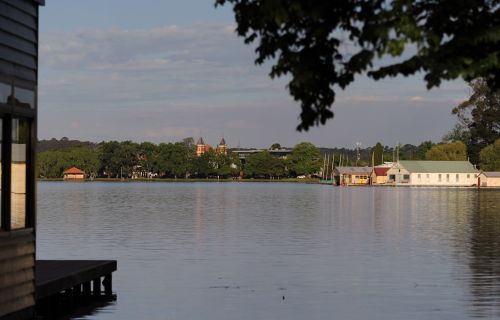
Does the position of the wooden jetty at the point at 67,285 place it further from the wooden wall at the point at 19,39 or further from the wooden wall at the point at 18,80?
the wooden wall at the point at 19,39

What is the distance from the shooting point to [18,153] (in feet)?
58.0

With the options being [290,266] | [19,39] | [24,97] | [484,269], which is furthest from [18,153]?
[484,269]

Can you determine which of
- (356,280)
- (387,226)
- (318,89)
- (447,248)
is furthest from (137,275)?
(387,226)

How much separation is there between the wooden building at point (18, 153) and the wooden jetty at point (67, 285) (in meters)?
3.38

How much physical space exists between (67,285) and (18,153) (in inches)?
273

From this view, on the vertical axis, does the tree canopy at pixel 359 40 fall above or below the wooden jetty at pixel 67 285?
above

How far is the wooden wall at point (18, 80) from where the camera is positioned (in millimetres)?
16812

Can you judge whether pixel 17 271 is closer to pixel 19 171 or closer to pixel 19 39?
pixel 19 171

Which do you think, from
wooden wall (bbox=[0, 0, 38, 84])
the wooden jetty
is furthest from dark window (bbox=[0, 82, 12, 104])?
the wooden jetty

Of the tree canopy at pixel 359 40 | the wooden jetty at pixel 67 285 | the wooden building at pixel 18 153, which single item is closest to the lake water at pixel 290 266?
the wooden jetty at pixel 67 285

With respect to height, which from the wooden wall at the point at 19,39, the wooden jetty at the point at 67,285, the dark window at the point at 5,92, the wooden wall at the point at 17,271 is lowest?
the wooden jetty at the point at 67,285

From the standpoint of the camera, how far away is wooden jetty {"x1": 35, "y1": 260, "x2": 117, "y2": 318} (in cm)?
2267

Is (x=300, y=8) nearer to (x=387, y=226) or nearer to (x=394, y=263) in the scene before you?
(x=394, y=263)

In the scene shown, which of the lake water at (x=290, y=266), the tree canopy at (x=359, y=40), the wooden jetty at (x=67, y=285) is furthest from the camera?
the lake water at (x=290, y=266)
